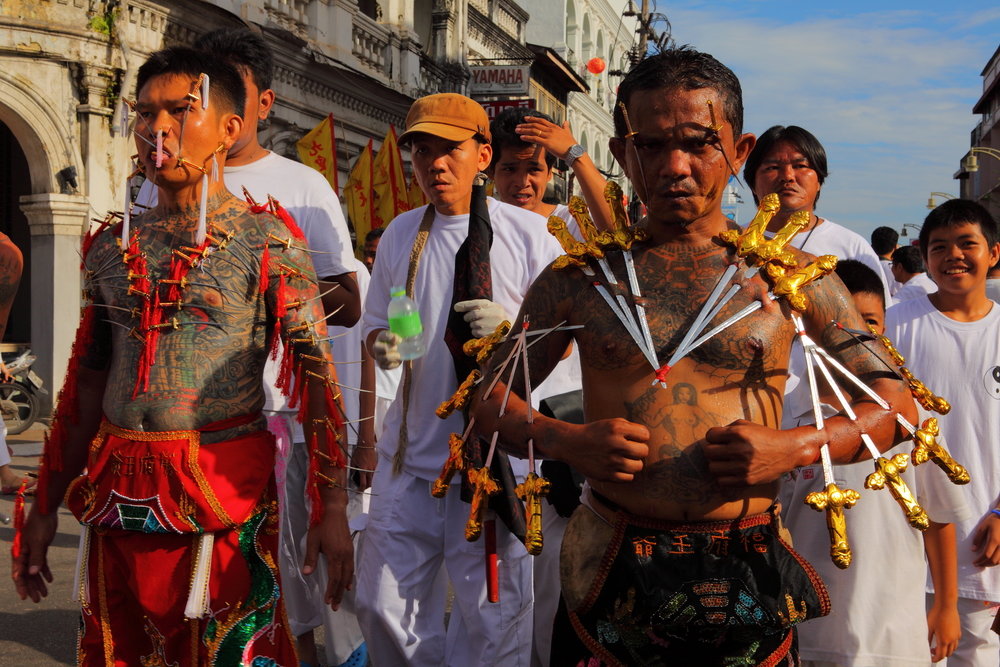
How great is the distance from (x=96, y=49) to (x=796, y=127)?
8.90 metres

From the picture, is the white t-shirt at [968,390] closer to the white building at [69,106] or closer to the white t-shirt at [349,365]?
the white t-shirt at [349,365]

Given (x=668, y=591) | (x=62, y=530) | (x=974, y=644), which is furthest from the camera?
(x=62, y=530)

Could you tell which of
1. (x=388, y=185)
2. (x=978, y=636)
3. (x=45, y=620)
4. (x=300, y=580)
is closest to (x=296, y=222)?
(x=300, y=580)

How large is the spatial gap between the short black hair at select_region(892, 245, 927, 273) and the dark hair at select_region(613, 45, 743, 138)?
6922 mm

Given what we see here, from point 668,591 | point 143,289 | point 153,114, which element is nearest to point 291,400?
point 143,289

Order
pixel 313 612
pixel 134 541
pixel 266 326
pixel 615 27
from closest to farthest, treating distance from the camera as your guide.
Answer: pixel 134 541, pixel 266 326, pixel 313 612, pixel 615 27

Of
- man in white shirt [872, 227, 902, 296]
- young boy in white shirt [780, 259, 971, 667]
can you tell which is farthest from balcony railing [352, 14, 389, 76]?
young boy in white shirt [780, 259, 971, 667]

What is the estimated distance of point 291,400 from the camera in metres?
2.80

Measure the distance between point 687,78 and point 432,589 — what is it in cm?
240

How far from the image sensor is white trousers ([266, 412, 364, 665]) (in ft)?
14.0

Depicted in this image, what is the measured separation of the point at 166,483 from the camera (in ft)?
8.63

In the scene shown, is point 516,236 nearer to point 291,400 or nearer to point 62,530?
point 291,400

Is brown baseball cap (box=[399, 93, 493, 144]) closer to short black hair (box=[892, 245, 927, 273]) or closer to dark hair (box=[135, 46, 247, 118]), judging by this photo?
dark hair (box=[135, 46, 247, 118])

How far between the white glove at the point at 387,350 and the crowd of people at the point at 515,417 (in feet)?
0.08
